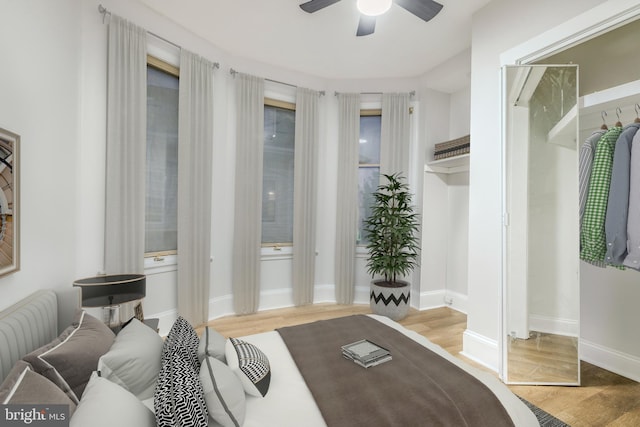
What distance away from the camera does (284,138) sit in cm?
413

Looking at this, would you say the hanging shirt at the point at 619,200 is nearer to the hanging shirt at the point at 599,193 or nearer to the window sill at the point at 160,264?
the hanging shirt at the point at 599,193

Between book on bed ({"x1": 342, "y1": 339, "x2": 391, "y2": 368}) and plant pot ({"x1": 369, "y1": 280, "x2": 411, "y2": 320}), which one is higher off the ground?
book on bed ({"x1": 342, "y1": 339, "x2": 391, "y2": 368})

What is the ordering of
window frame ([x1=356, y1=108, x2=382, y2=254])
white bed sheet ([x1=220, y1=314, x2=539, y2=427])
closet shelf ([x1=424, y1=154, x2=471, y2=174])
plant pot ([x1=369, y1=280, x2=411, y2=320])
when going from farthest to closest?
window frame ([x1=356, y1=108, x2=382, y2=254]) < closet shelf ([x1=424, y1=154, x2=471, y2=174]) < plant pot ([x1=369, y1=280, x2=411, y2=320]) < white bed sheet ([x1=220, y1=314, x2=539, y2=427])

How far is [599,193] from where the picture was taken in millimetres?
1992

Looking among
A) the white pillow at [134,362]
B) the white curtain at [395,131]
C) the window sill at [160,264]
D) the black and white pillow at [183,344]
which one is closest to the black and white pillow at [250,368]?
the black and white pillow at [183,344]

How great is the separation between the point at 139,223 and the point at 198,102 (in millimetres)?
1395

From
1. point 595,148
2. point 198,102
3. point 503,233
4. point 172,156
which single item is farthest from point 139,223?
point 595,148

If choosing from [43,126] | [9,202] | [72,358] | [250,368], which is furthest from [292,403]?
[43,126]

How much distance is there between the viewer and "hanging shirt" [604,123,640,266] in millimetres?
1861

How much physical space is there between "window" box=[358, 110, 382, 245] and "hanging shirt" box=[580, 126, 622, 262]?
254 centimetres

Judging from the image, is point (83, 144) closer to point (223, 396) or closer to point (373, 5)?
point (223, 396)

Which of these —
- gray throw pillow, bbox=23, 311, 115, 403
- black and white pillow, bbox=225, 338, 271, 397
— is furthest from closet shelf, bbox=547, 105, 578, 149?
gray throw pillow, bbox=23, 311, 115, 403

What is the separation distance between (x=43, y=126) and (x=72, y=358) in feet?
4.57

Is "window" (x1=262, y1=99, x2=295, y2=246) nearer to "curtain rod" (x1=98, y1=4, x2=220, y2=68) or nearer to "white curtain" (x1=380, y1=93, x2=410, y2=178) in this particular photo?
"curtain rod" (x1=98, y1=4, x2=220, y2=68)
